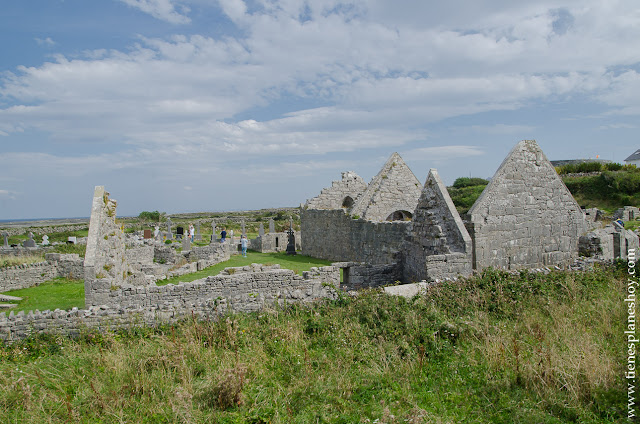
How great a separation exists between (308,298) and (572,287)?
5.20 meters

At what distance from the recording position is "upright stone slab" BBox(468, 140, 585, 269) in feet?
33.6

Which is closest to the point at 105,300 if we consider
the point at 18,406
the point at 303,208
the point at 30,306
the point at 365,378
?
the point at 30,306

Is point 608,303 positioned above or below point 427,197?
below

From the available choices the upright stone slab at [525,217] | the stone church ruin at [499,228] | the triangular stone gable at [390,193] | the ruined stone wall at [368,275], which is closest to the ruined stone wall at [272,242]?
the triangular stone gable at [390,193]

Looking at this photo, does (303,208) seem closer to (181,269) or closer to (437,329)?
(181,269)

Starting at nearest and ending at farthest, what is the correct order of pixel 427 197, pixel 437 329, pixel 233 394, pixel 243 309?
1. pixel 233 394
2. pixel 437 329
3. pixel 243 309
4. pixel 427 197

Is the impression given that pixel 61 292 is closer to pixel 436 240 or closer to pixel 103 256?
pixel 103 256

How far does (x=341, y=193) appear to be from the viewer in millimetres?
23953

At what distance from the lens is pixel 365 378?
5367 mm

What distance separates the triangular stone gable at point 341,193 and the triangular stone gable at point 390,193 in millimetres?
4553

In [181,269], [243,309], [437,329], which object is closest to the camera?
[437,329]

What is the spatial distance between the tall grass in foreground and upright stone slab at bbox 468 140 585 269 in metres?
A: 2.44

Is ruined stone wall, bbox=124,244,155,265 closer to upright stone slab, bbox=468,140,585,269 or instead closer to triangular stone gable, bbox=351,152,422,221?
triangular stone gable, bbox=351,152,422,221

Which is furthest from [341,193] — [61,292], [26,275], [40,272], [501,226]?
[26,275]
